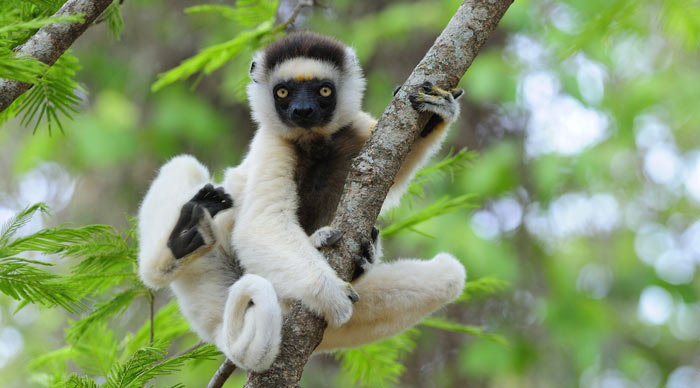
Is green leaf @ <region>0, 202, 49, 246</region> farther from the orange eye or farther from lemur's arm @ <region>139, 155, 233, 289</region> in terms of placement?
the orange eye

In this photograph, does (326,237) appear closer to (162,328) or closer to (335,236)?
(335,236)

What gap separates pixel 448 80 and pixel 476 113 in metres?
6.57

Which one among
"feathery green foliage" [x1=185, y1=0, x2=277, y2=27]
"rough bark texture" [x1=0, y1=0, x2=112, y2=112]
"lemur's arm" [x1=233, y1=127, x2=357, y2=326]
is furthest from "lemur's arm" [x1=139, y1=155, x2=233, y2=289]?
"feathery green foliage" [x1=185, y1=0, x2=277, y2=27]

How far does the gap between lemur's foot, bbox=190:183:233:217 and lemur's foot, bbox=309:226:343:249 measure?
26.4 inches

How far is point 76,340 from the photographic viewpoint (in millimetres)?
3643

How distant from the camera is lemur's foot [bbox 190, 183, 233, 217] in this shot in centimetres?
362

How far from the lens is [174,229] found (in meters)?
3.55

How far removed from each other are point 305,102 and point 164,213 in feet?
3.80

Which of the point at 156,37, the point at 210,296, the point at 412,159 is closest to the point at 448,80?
the point at 412,159

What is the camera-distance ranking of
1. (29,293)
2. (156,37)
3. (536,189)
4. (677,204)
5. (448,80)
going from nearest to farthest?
1. (29,293)
2. (448,80)
3. (536,189)
4. (156,37)
5. (677,204)

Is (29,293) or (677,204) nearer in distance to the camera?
(29,293)

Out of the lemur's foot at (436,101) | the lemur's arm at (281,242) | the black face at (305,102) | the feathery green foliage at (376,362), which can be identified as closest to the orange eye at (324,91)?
the black face at (305,102)

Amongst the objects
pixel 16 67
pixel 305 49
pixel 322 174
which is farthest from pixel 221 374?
pixel 305 49

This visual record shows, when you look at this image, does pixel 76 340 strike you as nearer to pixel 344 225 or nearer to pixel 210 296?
pixel 210 296
